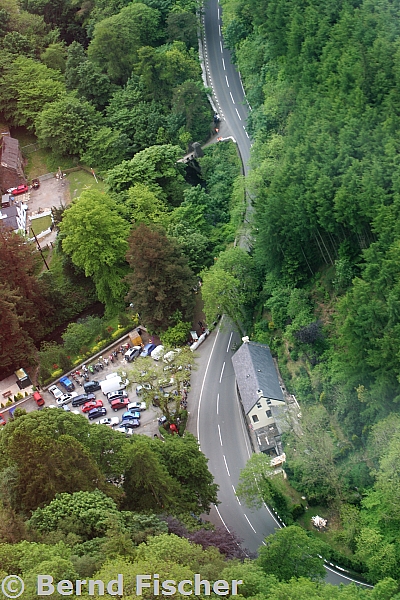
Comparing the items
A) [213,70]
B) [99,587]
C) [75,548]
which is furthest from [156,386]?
[213,70]

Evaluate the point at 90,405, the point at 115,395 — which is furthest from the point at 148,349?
the point at 90,405

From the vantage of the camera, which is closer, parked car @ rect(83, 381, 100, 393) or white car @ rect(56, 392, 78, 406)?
white car @ rect(56, 392, 78, 406)

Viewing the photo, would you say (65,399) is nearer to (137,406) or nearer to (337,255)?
(137,406)

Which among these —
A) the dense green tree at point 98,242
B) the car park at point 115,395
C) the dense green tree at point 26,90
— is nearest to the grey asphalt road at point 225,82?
the dense green tree at point 98,242

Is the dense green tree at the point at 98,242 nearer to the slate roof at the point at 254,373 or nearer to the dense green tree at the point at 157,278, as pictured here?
the dense green tree at the point at 157,278

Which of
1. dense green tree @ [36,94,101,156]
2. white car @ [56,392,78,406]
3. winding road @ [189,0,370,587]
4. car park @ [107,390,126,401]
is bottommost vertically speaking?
winding road @ [189,0,370,587]

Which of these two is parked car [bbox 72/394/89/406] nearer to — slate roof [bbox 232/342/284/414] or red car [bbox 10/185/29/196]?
slate roof [bbox 232/342/284/414]

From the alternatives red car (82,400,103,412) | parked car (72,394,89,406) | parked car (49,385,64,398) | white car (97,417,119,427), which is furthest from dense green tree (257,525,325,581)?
parked car (49,385,64,398)
